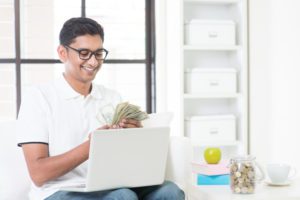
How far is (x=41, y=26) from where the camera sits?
3049mm

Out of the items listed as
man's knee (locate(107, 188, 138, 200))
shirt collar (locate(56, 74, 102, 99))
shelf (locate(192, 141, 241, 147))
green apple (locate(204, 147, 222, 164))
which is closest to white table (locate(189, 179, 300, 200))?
green apple (locate(204, 147, 222, 164))

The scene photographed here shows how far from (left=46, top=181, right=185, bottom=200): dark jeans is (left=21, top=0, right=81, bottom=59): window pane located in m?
1.55

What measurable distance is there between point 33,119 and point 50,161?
0.19 m

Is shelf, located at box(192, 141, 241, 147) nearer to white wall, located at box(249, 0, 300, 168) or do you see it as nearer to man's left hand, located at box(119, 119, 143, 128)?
white wall, located at box(249, 0, 300, 168)

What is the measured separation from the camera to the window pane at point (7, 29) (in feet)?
9.80

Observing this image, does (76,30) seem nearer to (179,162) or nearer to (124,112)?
(124,112)

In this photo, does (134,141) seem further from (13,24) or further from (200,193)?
(13,24)

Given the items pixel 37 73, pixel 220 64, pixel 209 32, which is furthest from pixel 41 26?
pixel 220 64

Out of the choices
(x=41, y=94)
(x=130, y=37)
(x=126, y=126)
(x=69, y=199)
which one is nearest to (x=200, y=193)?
(x=126, y=126)

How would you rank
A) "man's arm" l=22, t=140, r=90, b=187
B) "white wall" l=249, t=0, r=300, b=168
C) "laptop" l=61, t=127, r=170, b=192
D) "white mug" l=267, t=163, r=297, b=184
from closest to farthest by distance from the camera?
"laptop" l=61, t=127, r=170, b=192, "man's arm" l=22, t=140, r=90, b=187, "white mug" l=267, t=163, r=297, b=184, "white wall" l=249, t=0, r=300, b=168

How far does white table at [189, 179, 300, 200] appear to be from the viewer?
5.95ft

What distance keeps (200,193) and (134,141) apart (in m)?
0.48

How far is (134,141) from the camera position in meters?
1.62

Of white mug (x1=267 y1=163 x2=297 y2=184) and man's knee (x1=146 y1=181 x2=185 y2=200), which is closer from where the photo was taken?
man's knee (x1=146 y1=181 x2=185 y2=200)
